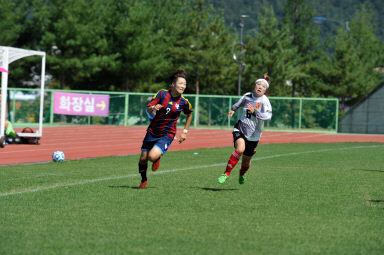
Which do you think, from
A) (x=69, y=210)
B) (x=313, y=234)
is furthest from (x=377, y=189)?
(x=69, y=210)

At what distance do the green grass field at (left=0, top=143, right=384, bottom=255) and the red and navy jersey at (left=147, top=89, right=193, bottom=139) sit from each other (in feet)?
3.00

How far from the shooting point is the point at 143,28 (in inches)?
1961

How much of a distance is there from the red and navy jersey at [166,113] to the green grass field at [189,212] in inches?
36.0

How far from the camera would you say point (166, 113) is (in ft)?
31.9

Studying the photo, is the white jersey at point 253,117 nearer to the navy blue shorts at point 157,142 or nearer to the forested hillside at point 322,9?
the navy blue shorts at point 157,142

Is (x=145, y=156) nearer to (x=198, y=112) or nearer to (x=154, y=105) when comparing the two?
(x=154, y=105)

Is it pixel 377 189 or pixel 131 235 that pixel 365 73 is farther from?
pixel 131 235

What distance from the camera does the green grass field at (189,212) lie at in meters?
5.55

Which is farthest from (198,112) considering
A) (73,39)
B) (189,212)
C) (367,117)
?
(189,212)

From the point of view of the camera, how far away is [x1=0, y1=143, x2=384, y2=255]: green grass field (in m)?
5.55

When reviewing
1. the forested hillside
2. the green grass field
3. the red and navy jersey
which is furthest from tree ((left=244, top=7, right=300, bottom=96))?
the forested hillside

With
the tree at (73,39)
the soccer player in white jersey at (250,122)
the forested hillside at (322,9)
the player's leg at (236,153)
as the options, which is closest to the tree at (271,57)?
the tree at (73,39)

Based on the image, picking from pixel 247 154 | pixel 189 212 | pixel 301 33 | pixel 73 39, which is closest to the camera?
pixel 189 212

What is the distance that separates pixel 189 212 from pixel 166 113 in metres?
2.71
